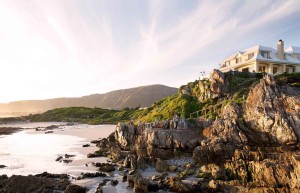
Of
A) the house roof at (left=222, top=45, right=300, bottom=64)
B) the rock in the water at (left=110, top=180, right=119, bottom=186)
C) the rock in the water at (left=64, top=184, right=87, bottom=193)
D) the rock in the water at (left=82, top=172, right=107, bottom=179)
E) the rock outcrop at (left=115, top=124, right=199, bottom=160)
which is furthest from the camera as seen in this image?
the house roof at (left=222, top=45, right=300, bottom=64)

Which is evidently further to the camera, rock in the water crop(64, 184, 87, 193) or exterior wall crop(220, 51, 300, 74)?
exterior wall crop(220, 51, 300, 74)

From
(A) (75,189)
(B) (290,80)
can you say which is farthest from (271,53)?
(A) (75,189)

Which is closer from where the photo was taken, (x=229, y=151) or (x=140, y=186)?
(x=140, y=186)

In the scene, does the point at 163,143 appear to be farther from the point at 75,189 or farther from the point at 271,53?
the point at 271,53

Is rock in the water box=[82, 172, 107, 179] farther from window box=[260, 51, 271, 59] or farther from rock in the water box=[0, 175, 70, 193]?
window box=[260, 51, 271, 59]

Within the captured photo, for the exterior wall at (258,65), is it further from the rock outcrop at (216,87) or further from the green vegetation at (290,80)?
the green vegetation at (290,80)

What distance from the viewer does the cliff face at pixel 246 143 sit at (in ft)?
59.7

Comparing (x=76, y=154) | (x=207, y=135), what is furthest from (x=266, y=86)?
(x=76, y=154)

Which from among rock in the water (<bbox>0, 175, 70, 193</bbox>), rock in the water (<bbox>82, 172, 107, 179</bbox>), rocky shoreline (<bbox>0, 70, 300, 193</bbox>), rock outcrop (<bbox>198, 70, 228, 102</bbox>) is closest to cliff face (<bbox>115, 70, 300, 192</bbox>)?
rocky shoreline (<bbox>0, 70, 300, 193</bbox>)

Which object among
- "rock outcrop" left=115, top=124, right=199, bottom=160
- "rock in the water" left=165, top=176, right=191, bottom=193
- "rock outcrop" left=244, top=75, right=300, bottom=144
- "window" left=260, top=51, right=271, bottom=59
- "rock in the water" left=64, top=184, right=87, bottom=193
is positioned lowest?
"rock in the water" left=64, top=184, right=87, bottom=193

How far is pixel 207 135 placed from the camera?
28.8m

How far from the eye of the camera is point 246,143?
82.6ft

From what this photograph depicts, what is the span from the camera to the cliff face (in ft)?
59.7

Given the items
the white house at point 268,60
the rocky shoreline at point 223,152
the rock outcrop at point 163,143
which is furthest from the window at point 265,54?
the rock outcrop at point 163,143
